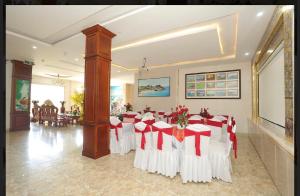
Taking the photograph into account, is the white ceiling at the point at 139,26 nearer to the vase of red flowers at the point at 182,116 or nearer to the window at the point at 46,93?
the vase of red flowers at the point at 182,116

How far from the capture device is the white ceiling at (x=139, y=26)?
2.93m

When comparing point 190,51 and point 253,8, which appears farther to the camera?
point 190,51

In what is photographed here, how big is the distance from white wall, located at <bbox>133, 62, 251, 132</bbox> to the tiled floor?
10.1ft

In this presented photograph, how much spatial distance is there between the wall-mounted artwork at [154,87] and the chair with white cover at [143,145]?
4.94m

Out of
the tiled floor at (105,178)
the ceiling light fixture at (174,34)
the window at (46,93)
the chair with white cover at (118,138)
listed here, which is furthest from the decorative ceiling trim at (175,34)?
the window at (46,93)

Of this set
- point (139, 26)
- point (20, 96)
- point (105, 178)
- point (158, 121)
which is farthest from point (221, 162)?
point (20, 96)

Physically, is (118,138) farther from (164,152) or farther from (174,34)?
(174,34)

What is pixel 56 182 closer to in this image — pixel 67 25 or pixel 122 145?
pixel 122 145

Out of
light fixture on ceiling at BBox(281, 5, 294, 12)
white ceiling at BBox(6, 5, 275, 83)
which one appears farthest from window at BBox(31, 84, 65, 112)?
light fixture on ceiling at BBox(281, 5, 294, 12)

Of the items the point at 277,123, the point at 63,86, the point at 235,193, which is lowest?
the point at 235,193

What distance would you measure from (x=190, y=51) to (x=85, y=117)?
12.9 feet

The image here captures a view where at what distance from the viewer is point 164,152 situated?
2.80 meters

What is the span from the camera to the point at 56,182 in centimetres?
254

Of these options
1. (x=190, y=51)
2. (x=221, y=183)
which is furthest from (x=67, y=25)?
(x=221, y=183)
